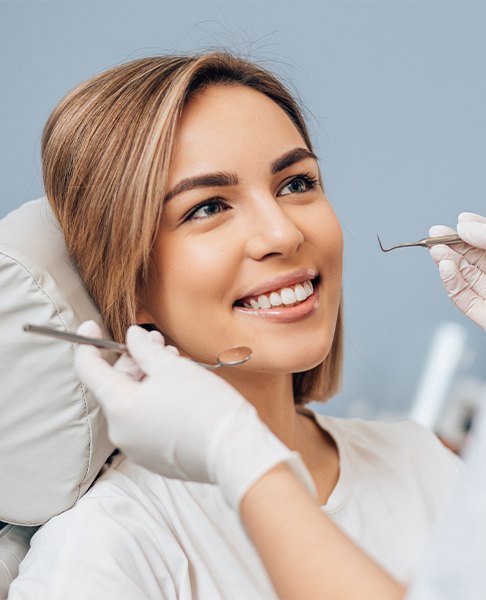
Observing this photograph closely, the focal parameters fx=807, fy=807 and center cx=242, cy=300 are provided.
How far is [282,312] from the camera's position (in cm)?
131

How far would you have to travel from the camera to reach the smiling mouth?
1313 millimetres

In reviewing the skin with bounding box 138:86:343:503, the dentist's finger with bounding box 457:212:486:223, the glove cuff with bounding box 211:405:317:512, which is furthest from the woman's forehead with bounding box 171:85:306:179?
the glove cuff with bounding box 211:405:317:512

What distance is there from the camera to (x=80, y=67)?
2039 mm

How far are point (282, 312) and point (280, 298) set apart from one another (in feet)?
0.08

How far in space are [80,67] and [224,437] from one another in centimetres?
146

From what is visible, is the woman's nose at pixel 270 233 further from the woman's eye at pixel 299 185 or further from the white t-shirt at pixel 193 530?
the white t-shirt at pixel 193 530

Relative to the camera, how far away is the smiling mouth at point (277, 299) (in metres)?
1.31

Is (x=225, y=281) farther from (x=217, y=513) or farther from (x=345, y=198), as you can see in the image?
(x=345, y=198)

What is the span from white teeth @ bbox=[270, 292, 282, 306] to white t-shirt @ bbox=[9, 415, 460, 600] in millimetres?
345

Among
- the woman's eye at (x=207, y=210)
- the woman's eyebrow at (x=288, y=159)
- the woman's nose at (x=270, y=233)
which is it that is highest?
the woman's eyebrow at (x=288, y=159)

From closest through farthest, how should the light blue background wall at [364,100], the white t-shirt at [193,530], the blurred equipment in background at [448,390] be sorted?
the white t-shirt at [193,530] → the light blue background wall at [364,100] → the blurred equipment in background at [448,390]

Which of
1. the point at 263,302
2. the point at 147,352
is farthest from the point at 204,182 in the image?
the point at 147,352

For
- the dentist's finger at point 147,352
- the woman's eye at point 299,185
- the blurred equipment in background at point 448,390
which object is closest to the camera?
the dentist's finger at point 147,352

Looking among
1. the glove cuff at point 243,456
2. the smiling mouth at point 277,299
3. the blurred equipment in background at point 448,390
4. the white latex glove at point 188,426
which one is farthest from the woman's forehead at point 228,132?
the blurred equipment in background at point 448,390
